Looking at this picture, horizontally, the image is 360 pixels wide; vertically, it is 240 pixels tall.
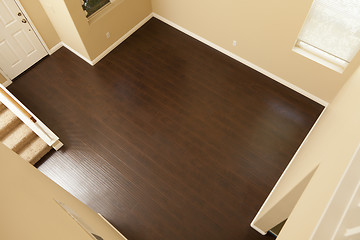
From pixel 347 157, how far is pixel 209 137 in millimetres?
3471

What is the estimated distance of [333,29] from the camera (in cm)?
430

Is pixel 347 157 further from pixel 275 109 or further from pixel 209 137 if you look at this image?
pixel 275 109

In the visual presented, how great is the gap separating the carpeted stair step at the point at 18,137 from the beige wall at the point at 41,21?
1.95 meters

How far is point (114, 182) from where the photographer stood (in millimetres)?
4660

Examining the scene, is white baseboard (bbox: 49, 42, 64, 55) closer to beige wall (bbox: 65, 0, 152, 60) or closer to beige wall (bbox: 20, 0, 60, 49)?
beige wall (bbox: 20, 0, 60, 49)

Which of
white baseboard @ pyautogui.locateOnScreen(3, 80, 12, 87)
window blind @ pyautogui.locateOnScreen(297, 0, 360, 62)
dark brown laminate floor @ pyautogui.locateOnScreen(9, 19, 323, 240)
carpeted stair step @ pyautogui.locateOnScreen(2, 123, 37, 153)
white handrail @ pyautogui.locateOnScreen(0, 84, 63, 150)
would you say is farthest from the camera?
white baseboard @ pyautogui.locateOnScreen(3, 80, 12, 87)

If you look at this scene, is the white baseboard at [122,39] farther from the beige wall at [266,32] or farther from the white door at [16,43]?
the white door at [16,43]

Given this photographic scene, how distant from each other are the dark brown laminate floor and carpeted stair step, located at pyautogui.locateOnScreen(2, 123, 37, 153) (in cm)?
41

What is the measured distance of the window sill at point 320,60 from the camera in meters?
4.59

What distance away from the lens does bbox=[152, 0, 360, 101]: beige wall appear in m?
4.61

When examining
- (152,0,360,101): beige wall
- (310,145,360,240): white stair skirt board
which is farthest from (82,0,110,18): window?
(310,145,360,240): white stair skirt board

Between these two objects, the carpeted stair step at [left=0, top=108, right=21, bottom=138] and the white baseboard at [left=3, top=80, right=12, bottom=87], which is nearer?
the carpeted stair step at [left=0, top=108, right=21, bottom=138]

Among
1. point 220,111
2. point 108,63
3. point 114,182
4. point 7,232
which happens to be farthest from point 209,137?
point 7,232

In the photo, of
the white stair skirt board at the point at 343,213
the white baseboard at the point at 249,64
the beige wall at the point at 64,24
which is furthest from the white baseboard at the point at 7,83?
the white stair skirt board at the point at 343,213
